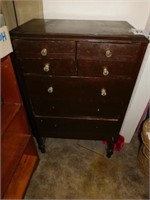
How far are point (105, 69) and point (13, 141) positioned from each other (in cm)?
81

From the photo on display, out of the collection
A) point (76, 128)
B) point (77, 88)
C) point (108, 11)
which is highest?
point (108, 11)

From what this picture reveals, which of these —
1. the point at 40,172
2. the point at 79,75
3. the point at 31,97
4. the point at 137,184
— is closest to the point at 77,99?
the point at 79,75

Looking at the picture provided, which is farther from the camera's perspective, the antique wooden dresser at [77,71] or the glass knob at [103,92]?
the glass knob at [103,92]

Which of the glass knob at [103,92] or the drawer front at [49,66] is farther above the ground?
the drawer front at [49,66]

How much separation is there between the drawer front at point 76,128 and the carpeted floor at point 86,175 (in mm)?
282

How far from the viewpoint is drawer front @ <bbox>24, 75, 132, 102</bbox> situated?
103cm

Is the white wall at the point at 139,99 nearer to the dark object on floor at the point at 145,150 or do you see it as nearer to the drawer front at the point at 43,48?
the dark object on floor at the point at 145,150

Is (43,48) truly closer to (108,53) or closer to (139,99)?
(108,53)

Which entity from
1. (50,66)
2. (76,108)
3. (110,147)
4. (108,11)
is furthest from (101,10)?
(110,147)

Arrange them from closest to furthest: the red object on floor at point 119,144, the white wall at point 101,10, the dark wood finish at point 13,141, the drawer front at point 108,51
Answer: the drawer front at point 108,51
the dark wood finish at point 13,141
the white wall at point 101,10
the red object on floor at point 119,144

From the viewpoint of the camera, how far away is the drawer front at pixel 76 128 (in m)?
1.26

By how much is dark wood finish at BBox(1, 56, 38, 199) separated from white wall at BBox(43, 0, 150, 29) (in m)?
0.55

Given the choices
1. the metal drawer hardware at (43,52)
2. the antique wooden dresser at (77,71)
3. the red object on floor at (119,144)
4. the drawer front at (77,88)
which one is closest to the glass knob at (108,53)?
the antique wooden dresser at (77,71)

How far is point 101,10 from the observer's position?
1175mm
